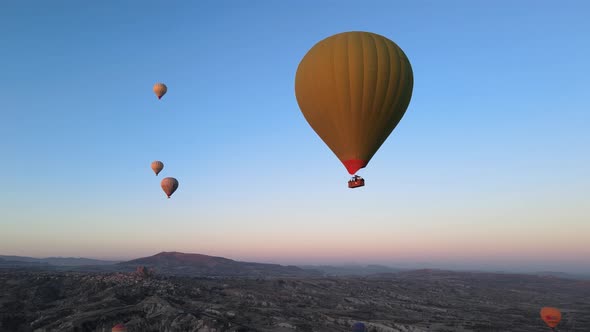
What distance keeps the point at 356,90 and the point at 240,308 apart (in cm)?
4192

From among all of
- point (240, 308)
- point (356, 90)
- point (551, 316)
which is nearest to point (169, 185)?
point (240, 308)

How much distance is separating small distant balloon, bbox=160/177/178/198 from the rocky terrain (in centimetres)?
1452

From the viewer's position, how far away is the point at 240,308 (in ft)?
185

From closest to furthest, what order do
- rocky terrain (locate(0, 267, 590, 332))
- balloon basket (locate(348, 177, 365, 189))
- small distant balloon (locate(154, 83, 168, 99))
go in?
balloon basket (locate(348, 177, 365, 189)) < rocky terrain (locate(0, 267, 590, 332)) < small distant balloon (locate(154, 83, 168, 99))

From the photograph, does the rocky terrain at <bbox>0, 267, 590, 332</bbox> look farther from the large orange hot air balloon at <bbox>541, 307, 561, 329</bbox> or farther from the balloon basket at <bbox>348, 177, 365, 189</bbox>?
the balloon basket at <bbox>348, 177, 365, 189</bbox>

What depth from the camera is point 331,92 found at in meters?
24.9

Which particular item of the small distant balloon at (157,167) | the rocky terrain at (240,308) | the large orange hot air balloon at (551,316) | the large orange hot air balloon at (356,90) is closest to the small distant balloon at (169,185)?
the small distant balloon at (157,167)

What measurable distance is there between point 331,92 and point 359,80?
186 centimetres

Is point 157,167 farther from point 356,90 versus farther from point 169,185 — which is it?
point 356,90

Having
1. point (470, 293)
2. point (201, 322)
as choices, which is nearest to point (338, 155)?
point (201, 322)

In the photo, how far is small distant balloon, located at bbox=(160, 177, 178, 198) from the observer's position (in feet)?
198

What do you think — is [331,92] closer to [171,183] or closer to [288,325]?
[288,325]

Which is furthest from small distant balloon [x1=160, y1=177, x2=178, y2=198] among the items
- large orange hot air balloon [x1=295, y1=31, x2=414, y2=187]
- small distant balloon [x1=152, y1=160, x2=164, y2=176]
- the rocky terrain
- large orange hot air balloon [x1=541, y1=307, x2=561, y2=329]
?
large orange hot air balloon [x1=541, y1=307, x2=561, y2=329]

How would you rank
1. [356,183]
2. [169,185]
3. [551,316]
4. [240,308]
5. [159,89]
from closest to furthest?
[356,183]
[551,316]
[240,308]
[159,89]
[169,185]
